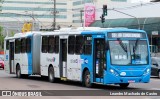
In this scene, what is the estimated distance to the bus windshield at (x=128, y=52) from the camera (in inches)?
860

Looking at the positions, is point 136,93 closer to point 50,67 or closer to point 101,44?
point 101,44

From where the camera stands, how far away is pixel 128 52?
2200cm

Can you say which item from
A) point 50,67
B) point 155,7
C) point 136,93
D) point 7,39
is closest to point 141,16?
point 155,7

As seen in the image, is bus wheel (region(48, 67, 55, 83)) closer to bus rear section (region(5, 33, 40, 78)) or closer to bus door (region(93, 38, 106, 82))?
bus rear section (region(5, 33, 40, 78))

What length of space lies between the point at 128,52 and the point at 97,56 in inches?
61.2

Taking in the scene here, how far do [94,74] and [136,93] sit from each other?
3188 millimetres

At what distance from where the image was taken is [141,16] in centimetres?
9231

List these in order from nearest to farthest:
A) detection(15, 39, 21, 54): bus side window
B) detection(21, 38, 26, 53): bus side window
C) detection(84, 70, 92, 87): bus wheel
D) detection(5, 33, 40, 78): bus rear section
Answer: detection(84, 70, 92, 87): bus wheel
detection(5, 33, 40, 78): bus rear section
detection(21, 38, 26, 53): bus side window
detection(15, 39, 21, 54): bus side window

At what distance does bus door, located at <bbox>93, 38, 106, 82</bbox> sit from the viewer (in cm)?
2228

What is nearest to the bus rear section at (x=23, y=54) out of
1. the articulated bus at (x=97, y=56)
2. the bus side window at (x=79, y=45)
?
the articulated bus at (x=97, y=56)

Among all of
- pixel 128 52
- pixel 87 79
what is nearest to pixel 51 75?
pixel 87 79

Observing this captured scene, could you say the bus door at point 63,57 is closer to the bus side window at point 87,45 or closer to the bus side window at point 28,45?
the bus side window at point 87,45

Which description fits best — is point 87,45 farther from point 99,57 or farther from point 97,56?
point 99,57

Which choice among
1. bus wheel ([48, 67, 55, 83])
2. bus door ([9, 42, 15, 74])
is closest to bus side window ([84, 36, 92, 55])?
bus wheel ([48, 67, 55, 83])
